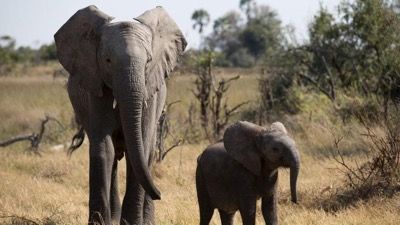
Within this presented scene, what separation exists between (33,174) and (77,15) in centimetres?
518

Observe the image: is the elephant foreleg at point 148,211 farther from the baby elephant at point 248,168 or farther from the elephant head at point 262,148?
the elephant head at point 262,148

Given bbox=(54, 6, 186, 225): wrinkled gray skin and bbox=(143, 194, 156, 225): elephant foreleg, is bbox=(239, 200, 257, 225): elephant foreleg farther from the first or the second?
bbox=(143, 194, 156, 225): elephant foreleg

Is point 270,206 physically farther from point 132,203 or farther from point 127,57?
point 127,57

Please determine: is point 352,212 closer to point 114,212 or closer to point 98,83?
point 114,212

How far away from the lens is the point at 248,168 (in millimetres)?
6480

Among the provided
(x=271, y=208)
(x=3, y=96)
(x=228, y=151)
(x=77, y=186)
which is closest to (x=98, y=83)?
(x=228, y=151)

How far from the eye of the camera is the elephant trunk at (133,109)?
6363mm

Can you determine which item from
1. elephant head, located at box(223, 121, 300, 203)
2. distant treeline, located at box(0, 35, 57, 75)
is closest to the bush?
elephant head, located at box(223, 121, 300, 203)

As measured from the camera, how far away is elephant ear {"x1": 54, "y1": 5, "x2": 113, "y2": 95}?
22.9 feet

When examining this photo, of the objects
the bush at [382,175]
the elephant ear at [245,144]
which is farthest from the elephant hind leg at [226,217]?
the bush at [382,175]

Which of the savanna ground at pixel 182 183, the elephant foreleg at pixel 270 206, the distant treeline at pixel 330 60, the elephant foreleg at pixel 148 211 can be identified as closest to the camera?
the elephant foreleg at pixel 270 206

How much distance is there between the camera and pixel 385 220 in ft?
23.7

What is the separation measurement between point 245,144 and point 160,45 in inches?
59.7

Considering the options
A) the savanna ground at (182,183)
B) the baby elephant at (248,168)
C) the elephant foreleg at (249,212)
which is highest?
the baby elephant at (248,168)
